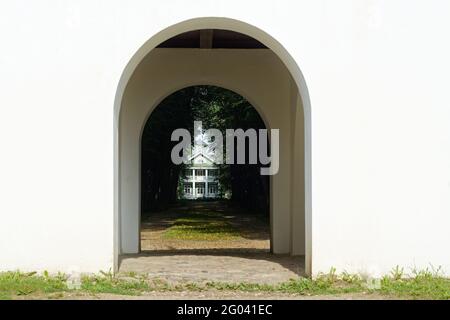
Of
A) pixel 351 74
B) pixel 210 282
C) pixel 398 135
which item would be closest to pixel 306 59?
pixel 351 74

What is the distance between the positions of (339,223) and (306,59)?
6.71 ft

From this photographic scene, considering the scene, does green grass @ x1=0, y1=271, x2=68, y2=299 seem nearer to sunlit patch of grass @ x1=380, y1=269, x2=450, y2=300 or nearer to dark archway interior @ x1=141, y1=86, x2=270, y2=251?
sunlit patch of grass @ x1=380, y1=269, x2=450, y2=300

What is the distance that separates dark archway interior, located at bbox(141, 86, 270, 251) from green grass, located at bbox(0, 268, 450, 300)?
19.0ft

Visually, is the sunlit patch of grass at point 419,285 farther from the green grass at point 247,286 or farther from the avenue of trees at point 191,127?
the avenue of trees at point 191,127

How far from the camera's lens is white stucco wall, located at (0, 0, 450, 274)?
7.91 m

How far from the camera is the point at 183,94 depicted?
25.5 meters

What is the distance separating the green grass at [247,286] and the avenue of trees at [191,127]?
12.9 m

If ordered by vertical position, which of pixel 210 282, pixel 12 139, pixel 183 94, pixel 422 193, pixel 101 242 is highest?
pixel 183 94

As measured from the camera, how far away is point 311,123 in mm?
8070

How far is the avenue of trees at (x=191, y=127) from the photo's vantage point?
75.3ft

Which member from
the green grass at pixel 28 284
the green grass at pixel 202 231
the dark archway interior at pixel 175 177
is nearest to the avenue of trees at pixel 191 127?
the dark archway interior at pixel 175 177

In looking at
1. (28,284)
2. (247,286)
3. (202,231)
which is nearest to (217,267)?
(247,286)

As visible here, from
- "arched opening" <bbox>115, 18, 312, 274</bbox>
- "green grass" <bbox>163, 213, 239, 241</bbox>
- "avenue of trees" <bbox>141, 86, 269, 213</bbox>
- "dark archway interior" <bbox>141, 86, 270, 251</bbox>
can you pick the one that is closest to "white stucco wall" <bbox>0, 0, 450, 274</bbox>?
"arched opening" <bbox>115, 18, 312, 274</bbox>

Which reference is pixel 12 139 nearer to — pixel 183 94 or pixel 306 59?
→ pixel 306 59
